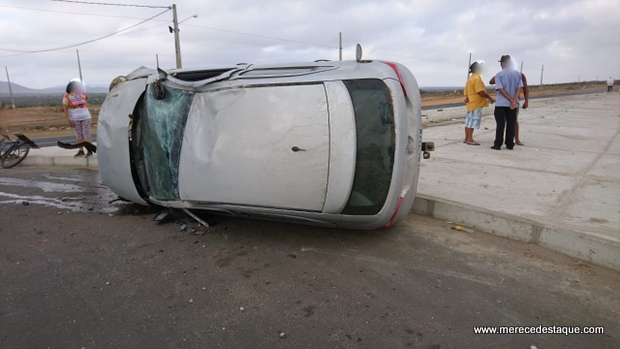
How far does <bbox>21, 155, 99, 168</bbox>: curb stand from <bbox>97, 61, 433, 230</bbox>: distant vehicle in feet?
17.0

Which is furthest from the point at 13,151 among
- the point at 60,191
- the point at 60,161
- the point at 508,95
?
the point at 508,95

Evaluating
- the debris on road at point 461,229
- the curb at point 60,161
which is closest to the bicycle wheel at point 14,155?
the curb at point 60,161

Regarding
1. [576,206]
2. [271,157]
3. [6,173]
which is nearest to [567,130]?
[576,206]

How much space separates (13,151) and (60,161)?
131 cm

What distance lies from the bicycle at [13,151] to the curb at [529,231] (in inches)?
348

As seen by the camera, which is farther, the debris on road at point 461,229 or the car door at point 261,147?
the debris on road at point 461,229

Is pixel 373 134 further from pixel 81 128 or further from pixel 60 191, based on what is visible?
pixel 81 128

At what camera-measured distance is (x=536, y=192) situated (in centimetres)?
498

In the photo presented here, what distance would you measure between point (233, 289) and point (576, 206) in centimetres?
383

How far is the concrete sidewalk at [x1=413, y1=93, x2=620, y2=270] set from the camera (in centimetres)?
369

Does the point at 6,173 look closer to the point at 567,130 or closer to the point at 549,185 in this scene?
the point at 549,185

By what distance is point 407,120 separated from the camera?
3434 millimetres

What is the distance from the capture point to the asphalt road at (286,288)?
255 cm

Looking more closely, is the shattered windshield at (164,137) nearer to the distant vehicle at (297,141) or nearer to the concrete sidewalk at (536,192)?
the distant vehicle at (297,141)
